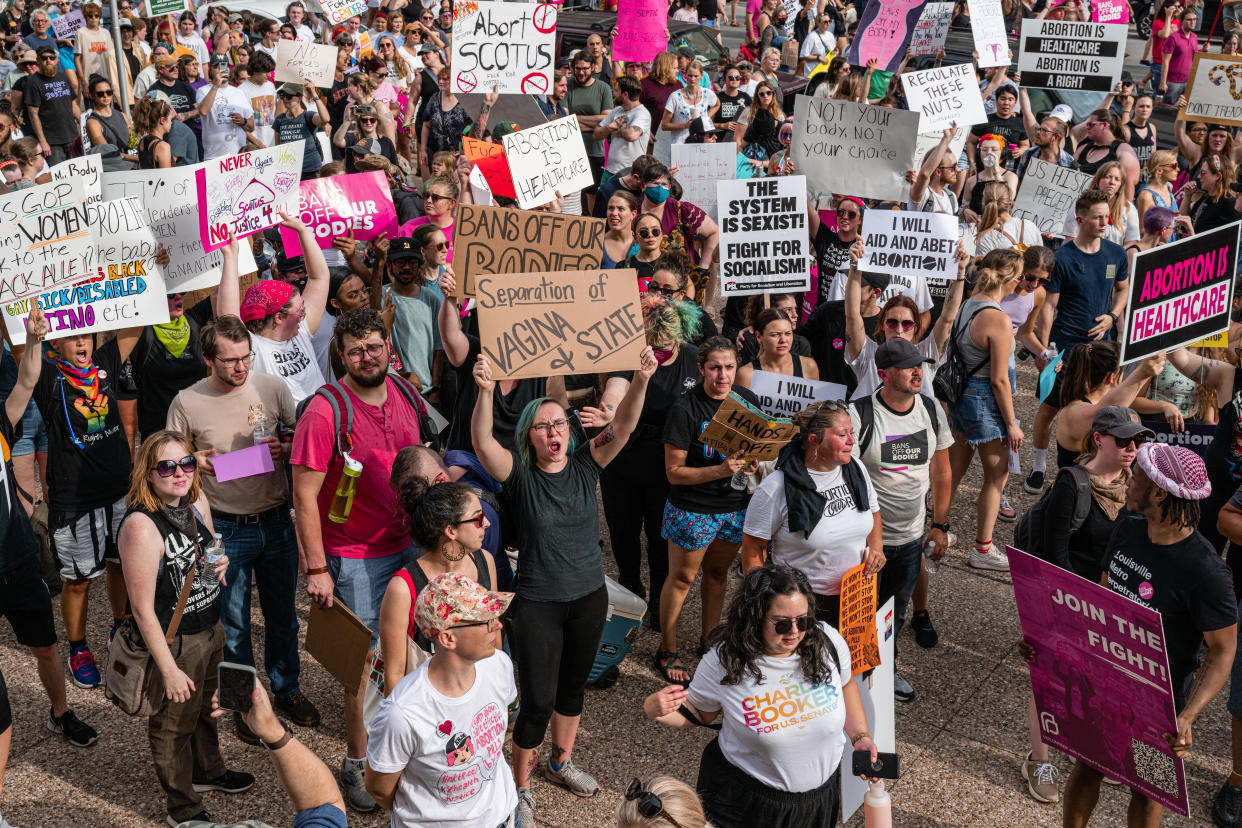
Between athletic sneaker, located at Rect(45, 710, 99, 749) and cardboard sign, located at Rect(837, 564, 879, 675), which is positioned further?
athletic sneaker, located at Rect(45, 710, 99, 749)

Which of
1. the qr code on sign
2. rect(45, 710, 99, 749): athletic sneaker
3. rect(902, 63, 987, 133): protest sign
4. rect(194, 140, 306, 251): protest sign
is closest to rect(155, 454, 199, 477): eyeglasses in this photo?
rect(45, 710, 99, 749): athletic sneaker

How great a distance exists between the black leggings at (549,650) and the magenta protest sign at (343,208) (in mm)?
3814

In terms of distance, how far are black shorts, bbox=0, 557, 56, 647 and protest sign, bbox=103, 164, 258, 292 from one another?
2.33 meters

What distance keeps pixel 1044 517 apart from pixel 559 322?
2.35 m

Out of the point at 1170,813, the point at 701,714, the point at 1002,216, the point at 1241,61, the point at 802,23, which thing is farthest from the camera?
the point at 802,23

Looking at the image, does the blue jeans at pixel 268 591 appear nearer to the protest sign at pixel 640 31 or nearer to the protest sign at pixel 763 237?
the protest sign at pixel 763 237

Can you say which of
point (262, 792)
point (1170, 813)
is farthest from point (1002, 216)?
point (262, 792)

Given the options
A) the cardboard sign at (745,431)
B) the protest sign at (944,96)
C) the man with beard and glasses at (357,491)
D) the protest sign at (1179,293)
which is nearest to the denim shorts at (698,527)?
the cardboard sign at (745,431)

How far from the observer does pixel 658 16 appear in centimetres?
1288

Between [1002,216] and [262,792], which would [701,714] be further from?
[1002,216]

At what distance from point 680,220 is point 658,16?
4672 millimetres

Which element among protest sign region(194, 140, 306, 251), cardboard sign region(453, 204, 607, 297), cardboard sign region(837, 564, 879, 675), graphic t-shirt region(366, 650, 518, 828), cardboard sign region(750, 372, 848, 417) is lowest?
cardboard sign region(837, 564, 879, 675)

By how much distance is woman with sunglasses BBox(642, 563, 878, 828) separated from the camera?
393 centimetres

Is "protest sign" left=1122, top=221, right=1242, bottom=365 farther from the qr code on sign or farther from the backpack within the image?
the qr code on sign
